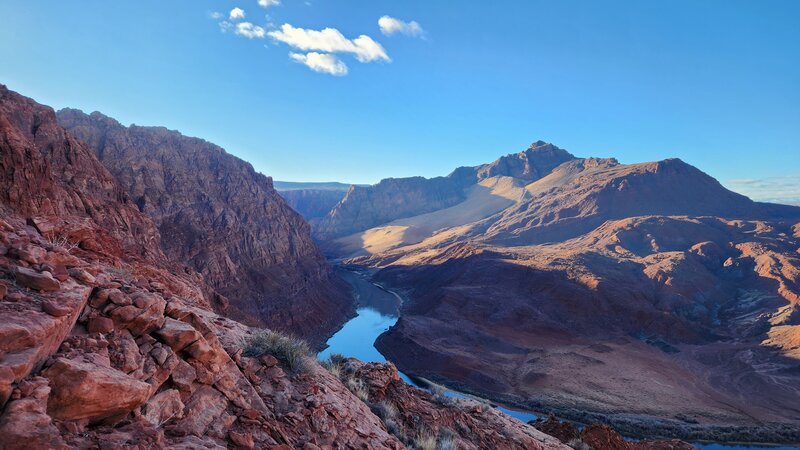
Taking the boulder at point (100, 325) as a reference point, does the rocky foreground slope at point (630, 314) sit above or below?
below

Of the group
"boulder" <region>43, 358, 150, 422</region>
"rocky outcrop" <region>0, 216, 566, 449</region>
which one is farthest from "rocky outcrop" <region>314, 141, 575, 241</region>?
"boulder" <region>43, 358, 150, 422</region>

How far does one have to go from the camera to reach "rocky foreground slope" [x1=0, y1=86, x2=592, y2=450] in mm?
3807

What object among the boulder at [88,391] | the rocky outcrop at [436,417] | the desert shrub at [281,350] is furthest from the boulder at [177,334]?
the rocky outcrop at [436,417]

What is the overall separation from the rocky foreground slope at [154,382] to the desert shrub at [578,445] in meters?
3.02

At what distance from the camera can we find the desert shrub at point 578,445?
1212 centimetres

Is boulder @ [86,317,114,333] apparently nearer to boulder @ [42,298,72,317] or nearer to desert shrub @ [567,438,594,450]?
boulder @ [42,298,72,317]

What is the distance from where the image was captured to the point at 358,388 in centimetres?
888

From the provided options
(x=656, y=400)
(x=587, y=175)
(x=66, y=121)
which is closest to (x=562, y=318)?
(x=656, y=400)

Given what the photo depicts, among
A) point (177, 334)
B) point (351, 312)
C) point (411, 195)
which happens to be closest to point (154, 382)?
point (177, 334)

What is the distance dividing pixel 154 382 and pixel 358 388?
15.4 feet

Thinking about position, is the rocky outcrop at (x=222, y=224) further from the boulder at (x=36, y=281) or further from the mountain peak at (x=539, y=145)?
the mountain peak at (x=539, y=145)

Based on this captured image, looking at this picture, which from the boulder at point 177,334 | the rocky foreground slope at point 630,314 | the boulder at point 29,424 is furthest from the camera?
the rocky foreground slope at point 630,314

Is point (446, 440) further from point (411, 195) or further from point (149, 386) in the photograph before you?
point (411, 195)

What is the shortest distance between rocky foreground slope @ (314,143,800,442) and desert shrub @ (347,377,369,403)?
94.2 feet
